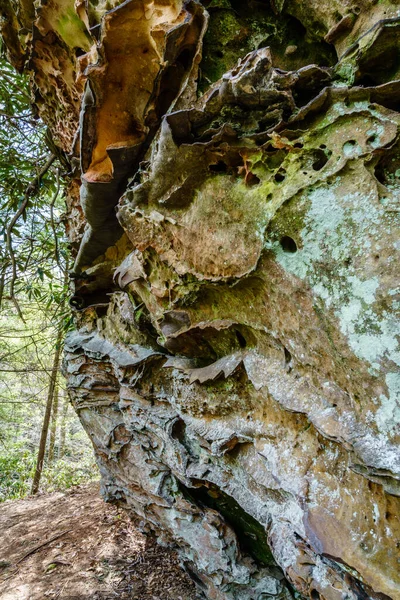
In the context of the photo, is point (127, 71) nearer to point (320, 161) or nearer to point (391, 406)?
point (320, 161)

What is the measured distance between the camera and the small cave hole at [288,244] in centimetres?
132

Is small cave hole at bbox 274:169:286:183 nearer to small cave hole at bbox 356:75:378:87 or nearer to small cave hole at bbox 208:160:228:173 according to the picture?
small cave hole at bbox 208:160:228:173

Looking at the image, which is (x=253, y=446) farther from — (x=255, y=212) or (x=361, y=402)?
(x=255, y=212)

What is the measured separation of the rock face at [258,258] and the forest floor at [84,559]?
26.6 inches

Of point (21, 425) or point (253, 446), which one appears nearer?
point (253, 446)

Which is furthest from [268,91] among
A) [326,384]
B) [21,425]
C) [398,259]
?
[21,425]

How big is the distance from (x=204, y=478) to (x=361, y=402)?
1.39 meters

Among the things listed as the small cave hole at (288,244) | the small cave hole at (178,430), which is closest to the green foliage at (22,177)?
the small cave hole at (178,430)

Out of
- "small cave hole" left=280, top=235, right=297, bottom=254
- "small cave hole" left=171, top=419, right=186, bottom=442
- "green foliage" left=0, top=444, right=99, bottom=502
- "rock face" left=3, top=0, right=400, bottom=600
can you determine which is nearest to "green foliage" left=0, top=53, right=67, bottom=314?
"rock face" left=3, top=0, right=400, bottom=600

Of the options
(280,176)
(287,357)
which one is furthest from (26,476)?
(280,176)

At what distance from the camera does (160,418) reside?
2521mm

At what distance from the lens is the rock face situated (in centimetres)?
117

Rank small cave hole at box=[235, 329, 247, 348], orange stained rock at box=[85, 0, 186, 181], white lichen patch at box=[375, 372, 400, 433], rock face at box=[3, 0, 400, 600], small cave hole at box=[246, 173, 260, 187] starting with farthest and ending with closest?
small cave hole at box=[235, 329, 247, 348], orange stained rock at box=[85, 0, 186, 181], small cave hole at box=[246, 173, 260, 187], rock face at box=[3, 0, 400, 600], white lichen patch at box=[375, 372, 400, 433]

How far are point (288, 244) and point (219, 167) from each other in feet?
1.69
